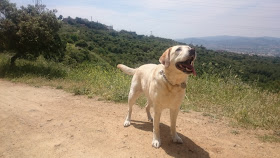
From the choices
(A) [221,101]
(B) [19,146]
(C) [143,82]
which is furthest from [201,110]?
(B) [19,146]

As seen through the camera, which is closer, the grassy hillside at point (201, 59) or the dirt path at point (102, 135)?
the dirt path at point (102, 135)

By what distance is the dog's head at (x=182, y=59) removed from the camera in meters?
2.96

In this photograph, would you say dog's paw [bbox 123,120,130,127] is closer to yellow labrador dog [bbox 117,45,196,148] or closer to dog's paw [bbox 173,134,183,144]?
yellow labrador dog [bbox 117,45,196,148]

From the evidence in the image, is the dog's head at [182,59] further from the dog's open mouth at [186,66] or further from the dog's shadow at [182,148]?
the dog's shadow at [182,148]

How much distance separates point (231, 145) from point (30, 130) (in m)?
3.78

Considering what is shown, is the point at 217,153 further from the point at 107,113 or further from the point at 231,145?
the point at 107,113

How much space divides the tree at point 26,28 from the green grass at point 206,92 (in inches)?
39.0

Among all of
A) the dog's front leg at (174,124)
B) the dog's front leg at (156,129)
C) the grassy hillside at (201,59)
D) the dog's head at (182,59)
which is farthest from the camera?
the grassy hillside at (201,59)

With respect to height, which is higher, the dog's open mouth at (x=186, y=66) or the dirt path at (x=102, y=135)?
the dog's open mouth at (x=186, y=66)

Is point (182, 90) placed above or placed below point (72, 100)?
above

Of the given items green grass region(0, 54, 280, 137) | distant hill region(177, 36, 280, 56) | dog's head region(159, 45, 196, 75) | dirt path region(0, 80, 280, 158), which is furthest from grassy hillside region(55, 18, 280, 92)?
distant hill region(177, 36, 280, 56)

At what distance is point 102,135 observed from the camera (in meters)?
3.83

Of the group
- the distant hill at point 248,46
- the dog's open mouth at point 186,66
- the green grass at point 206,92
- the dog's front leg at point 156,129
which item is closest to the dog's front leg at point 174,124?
the dog's front leg at point 156,129

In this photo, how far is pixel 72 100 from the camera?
6000 mm
